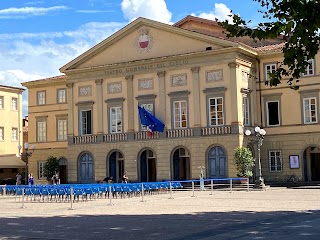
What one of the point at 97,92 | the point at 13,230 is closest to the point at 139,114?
the point at 97,92

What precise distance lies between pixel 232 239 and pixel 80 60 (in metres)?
35.3

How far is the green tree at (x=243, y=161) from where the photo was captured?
1524 inches

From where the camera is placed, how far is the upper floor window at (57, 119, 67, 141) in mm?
49875

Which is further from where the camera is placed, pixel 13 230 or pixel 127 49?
pixel 127 49

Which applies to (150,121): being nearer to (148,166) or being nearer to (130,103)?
(130,103)

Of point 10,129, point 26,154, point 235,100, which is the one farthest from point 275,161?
point 10,129

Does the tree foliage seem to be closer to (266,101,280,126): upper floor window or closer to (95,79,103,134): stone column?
(266,101,280,126): upper floor window

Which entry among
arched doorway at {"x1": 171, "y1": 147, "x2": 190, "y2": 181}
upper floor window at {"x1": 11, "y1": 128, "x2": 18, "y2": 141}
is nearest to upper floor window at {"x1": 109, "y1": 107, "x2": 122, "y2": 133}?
arched doorway at {"x1": 171, "y1": 147, "x2": 190, "y2": 181}

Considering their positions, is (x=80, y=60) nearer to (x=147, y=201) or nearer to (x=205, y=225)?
(x=147, y=201)

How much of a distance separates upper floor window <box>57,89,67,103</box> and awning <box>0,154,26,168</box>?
9781 mm

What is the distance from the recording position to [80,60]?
46.6m

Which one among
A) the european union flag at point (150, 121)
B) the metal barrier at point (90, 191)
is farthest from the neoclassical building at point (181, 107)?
the metal barrier at point (90, 191)

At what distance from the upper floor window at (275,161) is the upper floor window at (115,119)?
37.7 ft

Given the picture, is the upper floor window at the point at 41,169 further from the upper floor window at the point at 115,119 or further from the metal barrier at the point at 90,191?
the metal barrier at the point at 90,191
